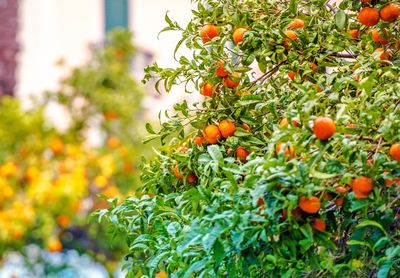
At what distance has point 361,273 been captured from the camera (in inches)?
68.5

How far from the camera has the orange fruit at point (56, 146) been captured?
6159mm

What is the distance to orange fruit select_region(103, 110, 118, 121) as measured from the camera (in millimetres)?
6355

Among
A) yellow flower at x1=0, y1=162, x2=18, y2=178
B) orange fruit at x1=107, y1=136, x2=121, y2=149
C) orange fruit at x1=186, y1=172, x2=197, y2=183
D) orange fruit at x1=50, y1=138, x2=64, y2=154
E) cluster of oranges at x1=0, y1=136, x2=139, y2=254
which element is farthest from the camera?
orange fruit at x1=107, y1=136, x2=121, y2=149

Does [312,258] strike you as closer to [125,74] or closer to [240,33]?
[240,33]

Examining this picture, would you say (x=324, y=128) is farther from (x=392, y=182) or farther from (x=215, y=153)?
(x=215, y=153)

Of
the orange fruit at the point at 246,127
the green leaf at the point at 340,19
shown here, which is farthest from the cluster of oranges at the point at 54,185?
the green leaf at the point at 340,19

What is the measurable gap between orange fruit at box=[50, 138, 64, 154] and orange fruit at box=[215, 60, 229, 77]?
4458 millimetres

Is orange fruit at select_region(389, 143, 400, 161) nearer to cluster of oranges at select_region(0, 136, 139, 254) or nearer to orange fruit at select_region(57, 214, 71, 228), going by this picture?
cluster of oranges at select_region(0, 136, 139, 254)

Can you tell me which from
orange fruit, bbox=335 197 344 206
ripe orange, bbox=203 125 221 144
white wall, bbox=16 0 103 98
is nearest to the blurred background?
white wall, bbox=16 0 103 98

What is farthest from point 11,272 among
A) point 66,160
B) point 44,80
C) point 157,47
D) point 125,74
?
point 157,47

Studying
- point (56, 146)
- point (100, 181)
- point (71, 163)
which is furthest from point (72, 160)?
point (100, 181)

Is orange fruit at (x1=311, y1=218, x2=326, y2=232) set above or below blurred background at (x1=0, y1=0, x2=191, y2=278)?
below

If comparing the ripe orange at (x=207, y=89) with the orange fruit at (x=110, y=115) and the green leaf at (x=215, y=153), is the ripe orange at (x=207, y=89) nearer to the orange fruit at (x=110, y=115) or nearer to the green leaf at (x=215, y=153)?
the green leaf at (x=215, y=153)

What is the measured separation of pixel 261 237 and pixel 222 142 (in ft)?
1.38
